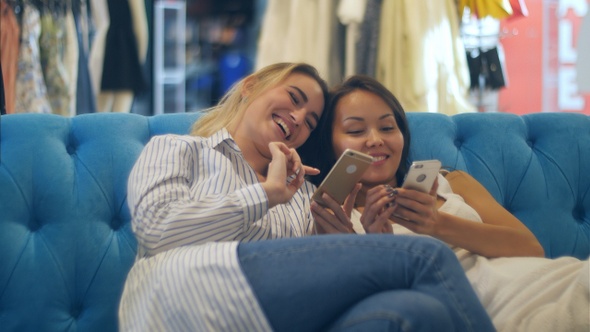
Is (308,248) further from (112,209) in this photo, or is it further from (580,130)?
(580,130)

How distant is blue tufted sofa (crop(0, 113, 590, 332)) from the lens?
1.42 m

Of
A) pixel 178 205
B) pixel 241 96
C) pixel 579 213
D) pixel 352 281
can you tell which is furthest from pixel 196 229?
pixel 579 213

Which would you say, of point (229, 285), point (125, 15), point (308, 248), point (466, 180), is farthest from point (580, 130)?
point (125, 15)

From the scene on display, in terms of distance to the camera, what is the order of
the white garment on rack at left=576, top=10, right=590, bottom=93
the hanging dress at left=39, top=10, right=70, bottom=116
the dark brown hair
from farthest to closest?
the hanging dress at left=39, top=10, right=70, bottom=116 < the dark brown hair < the white garment on rack at left=576, top=10, right=590, bottom=93

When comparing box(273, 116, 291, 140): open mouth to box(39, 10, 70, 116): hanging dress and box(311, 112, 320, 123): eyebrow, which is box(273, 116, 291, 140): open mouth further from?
box(39, 10, 70, 116): hanging dress

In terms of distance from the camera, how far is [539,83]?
3.64 m

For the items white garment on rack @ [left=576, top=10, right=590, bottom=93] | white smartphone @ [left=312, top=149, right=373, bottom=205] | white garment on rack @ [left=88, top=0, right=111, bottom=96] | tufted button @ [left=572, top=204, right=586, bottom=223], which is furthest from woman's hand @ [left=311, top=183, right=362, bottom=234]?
white garment on rack @ [left=88, top=0, right=111, bottom=96]

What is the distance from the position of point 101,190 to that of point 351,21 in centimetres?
170

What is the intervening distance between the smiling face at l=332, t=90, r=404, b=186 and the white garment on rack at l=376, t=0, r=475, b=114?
1276mm

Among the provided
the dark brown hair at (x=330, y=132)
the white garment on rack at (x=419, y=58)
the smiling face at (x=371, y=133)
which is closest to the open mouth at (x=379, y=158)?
the smiling face at (x=371, y=133)

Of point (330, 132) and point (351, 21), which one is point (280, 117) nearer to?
point (330, 132)

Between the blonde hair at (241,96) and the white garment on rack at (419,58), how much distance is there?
1.33m

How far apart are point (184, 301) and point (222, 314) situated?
0.20ft

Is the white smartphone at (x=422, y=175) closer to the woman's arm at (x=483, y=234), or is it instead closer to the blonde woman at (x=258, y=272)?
the woman's arm at (x=483, y=234)
